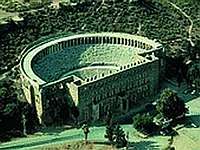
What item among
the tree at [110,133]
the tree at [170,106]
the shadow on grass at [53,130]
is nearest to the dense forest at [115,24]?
the tree at [170,106]

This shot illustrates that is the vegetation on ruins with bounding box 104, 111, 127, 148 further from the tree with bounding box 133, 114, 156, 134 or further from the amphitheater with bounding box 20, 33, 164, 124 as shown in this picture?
Answer: the amphitheater with bounding box 20, 33, 164, 124

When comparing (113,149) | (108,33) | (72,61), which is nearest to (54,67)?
(72,61)

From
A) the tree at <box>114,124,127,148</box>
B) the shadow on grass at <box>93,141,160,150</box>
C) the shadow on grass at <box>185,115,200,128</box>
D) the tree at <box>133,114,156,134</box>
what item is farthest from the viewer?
the shadow on grass at <box>185,115,200,128</box>

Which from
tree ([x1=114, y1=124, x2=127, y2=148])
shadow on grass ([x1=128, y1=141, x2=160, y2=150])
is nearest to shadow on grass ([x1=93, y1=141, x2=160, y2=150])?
shadow on grass ([x1=128, y1=141, x2=160, y2=150])

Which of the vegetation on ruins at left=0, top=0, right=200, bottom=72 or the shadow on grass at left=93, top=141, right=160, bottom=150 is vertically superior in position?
the vegetation on ruins at left=0, top=0, right=200, bottom=72

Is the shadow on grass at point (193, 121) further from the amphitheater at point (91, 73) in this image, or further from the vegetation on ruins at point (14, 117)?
the vegetation on ruins at point (14, 117)

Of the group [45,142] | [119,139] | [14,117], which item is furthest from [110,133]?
[14,117]
